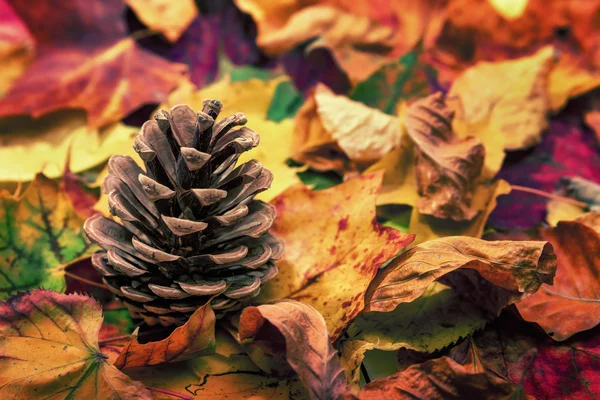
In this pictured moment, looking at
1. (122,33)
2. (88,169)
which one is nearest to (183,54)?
(122,33)

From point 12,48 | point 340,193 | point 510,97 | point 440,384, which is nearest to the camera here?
point 440,384

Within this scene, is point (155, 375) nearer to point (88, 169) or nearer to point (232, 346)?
point (232, 346)

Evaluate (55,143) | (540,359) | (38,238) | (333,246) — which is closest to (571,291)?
(540,359)

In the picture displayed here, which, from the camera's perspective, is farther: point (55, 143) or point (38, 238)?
point (55, 143)

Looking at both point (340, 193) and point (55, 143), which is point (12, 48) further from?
point (340, 193)

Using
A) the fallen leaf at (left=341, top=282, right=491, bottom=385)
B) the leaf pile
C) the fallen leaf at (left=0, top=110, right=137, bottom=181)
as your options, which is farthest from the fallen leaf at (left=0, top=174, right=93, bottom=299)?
the fallen leaf at (left=341, top=282, right=491, bottom=385)

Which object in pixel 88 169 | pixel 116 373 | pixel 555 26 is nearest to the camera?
pixel 116 373
